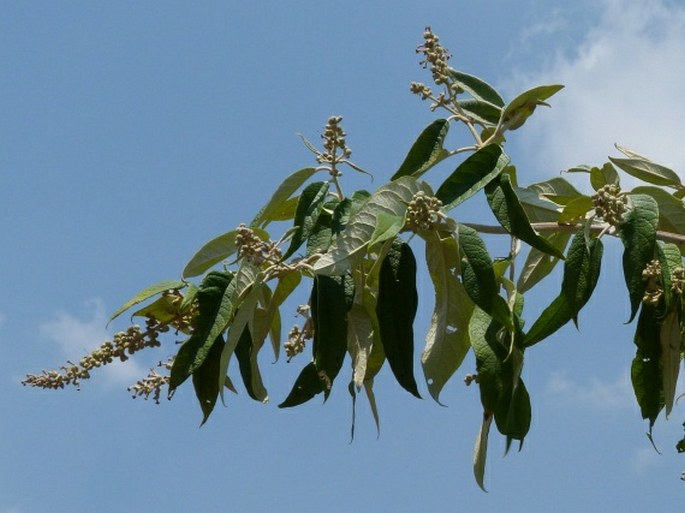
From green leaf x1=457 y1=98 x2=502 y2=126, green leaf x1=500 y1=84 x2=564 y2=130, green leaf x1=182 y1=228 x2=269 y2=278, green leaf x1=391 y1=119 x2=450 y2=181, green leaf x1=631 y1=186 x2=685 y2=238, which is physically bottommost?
green leaf x1=631 y1=186 x2=685 y2=238

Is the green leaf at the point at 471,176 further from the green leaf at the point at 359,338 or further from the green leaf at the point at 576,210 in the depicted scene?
the green leaf at the point at 359,338

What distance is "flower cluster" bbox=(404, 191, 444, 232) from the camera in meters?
2.01

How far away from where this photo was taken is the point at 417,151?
7.35ft

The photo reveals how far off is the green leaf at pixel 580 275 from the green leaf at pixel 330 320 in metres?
0.36

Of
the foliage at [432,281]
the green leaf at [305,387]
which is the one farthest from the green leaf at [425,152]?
the green leaf at [305,387]

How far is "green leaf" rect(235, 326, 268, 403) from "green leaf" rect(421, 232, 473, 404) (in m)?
0.34

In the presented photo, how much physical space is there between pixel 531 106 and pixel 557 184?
0.18m

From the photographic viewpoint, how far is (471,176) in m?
2.09

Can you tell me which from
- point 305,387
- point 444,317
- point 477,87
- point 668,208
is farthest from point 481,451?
point 477,87

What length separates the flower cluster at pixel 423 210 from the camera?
6.59 feet

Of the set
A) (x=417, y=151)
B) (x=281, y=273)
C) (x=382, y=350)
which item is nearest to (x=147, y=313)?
(x=281, y=273)

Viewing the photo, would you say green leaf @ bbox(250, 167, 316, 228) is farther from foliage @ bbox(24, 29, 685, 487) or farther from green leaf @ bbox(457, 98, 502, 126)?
green leaf @ bbox(457, 98, 502, 126)

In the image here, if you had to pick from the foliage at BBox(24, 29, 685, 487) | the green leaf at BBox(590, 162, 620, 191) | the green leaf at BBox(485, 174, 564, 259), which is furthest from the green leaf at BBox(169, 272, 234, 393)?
the green leaf at BBox(590, 162, 620, 191)

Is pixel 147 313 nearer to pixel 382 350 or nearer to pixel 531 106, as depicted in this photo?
pixel 382 350
